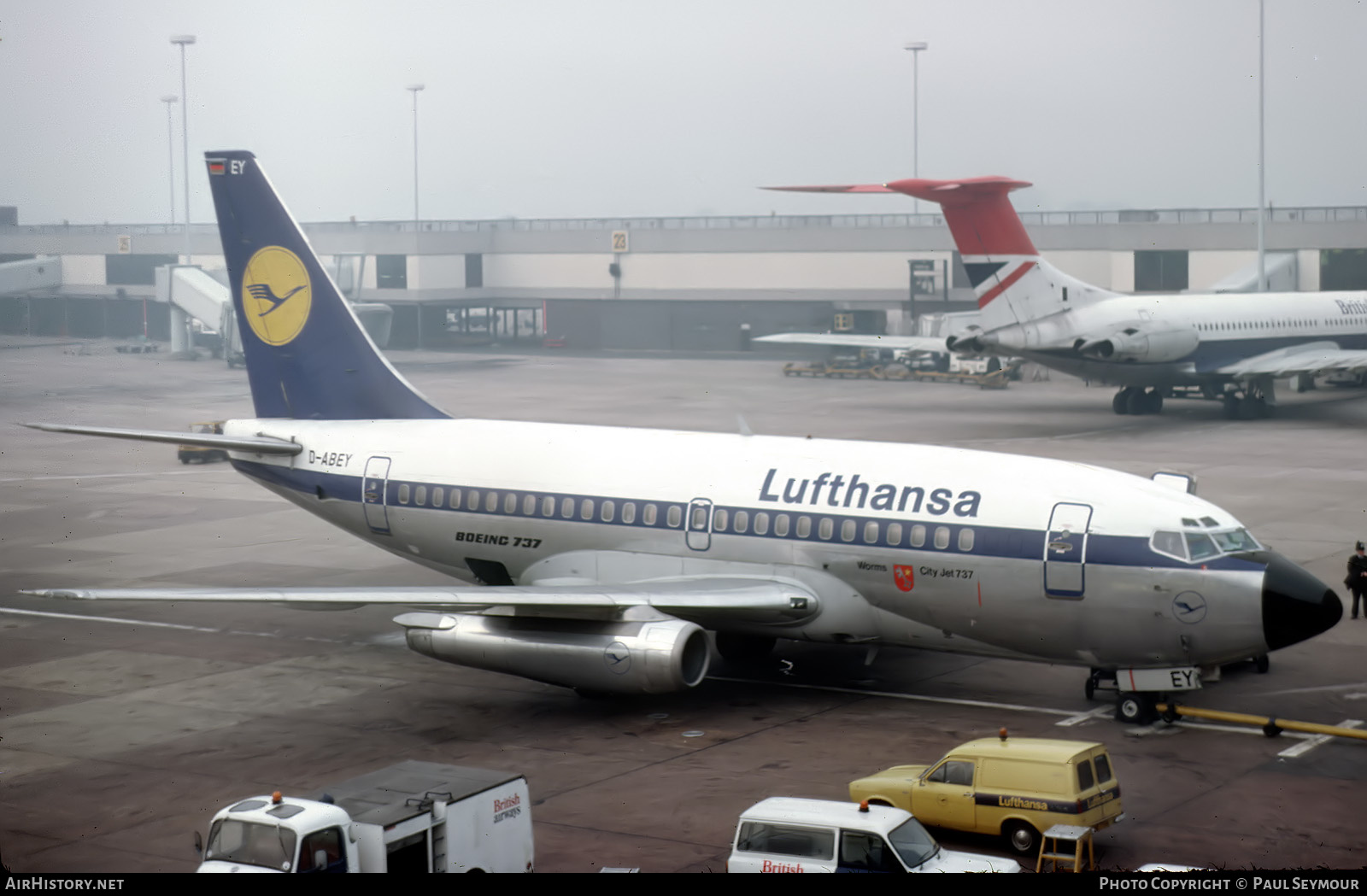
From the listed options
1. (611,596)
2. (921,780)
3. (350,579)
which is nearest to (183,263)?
(350,579)

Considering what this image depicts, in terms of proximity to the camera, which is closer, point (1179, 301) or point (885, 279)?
point (1179, 301)

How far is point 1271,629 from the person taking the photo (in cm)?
2295

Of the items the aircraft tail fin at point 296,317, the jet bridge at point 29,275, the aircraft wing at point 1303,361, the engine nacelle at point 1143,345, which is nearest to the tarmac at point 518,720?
the aircraft tail fin at point 296,317

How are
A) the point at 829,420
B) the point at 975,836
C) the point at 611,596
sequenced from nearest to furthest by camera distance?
the point at 975,836 → the point at 611,596 → the point at 829,420

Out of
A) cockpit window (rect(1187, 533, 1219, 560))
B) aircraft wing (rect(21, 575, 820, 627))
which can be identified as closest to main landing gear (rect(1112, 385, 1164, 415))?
aircraft wing (rect(21, 575, 820, 627))

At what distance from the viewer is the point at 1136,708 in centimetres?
2409

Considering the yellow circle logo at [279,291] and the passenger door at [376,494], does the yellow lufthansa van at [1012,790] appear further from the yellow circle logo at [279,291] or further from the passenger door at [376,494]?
the yellow circle logo at [279,291]

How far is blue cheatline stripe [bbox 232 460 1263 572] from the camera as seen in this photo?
23.6 metres

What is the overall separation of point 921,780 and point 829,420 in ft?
159

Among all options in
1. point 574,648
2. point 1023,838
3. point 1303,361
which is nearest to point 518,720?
point 574,648

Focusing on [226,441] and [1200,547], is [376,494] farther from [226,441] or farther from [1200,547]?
[1200,547]

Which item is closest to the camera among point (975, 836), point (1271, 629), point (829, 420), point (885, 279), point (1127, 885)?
point (1127, 885)

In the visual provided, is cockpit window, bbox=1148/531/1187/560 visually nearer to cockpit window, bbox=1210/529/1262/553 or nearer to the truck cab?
cockpit window, bbox=1210/529/1262/553

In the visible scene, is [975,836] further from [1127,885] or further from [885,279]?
[885,279]
